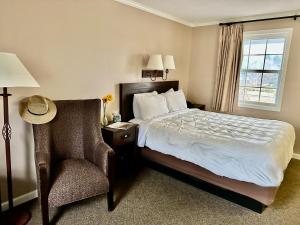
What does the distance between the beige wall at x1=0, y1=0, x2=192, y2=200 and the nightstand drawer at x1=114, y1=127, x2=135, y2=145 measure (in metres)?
0.54

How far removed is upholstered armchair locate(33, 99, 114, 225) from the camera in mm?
1821

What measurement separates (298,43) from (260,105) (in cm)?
112

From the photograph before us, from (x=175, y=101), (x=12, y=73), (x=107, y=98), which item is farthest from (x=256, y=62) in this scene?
(x=12, y=73)

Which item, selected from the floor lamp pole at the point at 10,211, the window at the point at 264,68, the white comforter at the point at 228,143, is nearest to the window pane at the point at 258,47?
the window at the point at 264,68

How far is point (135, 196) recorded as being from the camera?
7.93 ft

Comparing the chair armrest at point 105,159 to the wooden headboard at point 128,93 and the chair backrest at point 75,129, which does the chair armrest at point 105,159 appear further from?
the wooden headboard at point 128,93

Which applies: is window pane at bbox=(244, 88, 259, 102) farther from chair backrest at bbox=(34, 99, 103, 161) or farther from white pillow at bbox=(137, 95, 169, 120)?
chair backrest at bbox=(34, 99, 103, 161)

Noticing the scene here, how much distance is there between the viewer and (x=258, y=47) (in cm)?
381

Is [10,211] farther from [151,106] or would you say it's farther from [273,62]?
[273,62]

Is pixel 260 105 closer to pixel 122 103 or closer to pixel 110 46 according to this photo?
pixel 122 103

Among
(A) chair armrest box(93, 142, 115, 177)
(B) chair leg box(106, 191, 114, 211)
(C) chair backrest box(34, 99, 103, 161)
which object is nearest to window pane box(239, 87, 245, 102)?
(C) chair backrest box(34, 99, 103, 161)

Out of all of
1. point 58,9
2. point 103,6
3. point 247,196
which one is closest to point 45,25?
point 58,9

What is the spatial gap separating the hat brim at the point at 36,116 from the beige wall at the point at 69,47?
0.23 ft

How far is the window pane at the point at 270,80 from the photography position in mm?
3686
